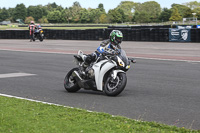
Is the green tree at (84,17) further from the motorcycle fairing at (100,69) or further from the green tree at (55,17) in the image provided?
the motorcycle fairing at (100,69)

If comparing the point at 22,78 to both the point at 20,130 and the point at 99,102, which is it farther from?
the point at 20,130

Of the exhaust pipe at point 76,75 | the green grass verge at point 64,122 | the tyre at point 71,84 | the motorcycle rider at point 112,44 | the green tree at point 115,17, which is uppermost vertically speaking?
the green tree at point 115,17

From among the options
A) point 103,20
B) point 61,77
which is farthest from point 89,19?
point 61,77

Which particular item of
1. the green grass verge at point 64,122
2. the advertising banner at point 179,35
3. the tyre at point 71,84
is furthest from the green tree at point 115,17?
the green grass verge at point 64,122

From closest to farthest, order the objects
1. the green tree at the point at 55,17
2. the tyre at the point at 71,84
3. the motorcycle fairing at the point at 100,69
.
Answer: the motorcycle fairing at the point at 100,69
the tyre at the point at 71,84
the green tree at the point at 55,17

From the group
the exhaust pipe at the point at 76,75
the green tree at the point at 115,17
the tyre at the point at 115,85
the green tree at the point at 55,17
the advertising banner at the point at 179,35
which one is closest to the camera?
the tyre at the point at 115,85

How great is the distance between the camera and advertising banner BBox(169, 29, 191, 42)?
95.2 ft

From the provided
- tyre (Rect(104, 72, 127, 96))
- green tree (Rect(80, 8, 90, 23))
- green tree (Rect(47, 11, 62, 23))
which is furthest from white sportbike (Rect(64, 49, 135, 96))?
green tree (Rect(47, 11, 62, 23))

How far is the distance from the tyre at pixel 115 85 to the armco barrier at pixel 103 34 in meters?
20.5

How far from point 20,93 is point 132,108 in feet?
10.3


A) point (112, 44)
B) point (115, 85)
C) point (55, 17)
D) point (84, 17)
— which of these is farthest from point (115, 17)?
point (115, 85)

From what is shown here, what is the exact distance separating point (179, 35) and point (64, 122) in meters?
25.0

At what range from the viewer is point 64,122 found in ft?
19.2

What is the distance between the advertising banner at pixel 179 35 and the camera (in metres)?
29.0
